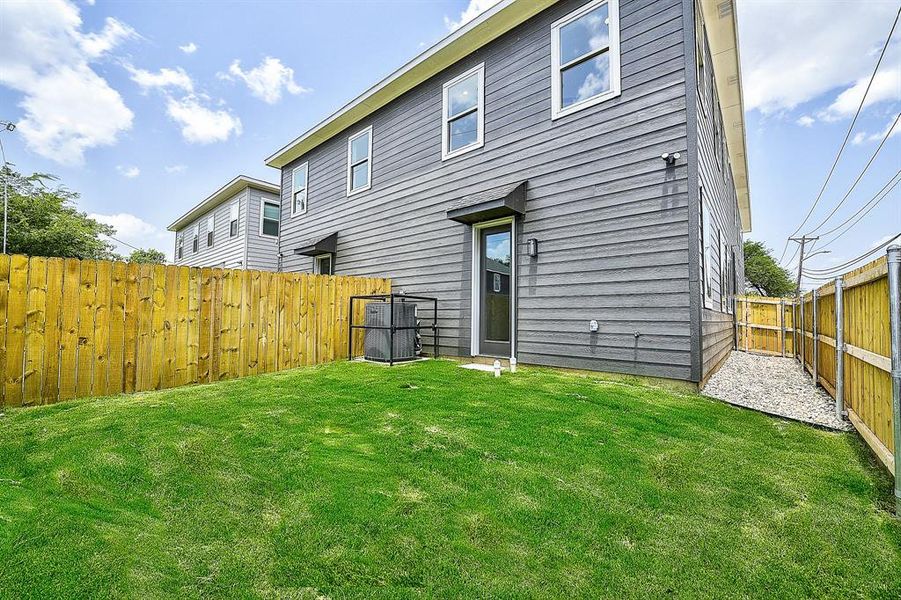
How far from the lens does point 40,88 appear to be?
14133mm

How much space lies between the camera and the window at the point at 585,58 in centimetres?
492

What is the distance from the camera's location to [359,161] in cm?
884

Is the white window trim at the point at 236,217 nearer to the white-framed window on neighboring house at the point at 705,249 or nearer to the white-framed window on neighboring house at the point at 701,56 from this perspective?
the white-framed window on neighboring house at the point at 701,56

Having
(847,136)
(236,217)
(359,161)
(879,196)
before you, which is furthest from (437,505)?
(879,196)

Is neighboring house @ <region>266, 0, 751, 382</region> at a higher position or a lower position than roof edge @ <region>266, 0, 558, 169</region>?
lower

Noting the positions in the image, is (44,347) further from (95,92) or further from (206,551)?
(95,92)

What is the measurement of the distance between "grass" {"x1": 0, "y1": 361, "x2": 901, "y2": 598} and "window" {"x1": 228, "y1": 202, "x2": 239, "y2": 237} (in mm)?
12377

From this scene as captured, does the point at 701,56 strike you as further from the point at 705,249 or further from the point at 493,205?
the point at 493,205

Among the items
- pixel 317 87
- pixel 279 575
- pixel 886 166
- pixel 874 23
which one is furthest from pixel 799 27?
pixel 279 575

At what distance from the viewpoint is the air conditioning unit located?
601 cm

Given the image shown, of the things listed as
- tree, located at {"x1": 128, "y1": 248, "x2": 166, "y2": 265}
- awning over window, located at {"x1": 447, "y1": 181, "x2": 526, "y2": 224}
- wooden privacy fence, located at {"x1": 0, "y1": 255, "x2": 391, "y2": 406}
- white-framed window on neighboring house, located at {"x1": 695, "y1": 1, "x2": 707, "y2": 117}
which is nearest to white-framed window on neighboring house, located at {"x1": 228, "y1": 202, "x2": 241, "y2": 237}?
wooden privacy fence, located at {"x1": 0, "y1": 255, "x2": 391, "y2": 406}

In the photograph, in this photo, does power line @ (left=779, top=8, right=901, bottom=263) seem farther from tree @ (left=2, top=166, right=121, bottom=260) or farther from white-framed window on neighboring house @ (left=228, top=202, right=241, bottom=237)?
tree @ (left=2, top=166, right=121, bottom=260)

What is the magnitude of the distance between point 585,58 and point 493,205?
221cm

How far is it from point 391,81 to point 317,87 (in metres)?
5.05
